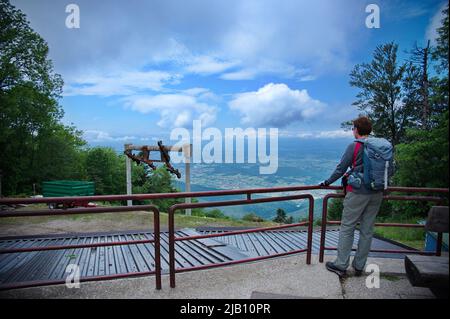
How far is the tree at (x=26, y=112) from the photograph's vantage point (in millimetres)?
20188

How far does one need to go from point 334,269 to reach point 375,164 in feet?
4.45

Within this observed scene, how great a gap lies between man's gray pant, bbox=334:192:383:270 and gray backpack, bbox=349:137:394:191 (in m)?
0.18

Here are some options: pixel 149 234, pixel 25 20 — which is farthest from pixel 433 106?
pixel 25 20

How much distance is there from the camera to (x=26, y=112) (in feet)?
72.6

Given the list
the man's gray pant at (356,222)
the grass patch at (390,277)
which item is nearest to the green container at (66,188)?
the man's gray pant at (356,222)

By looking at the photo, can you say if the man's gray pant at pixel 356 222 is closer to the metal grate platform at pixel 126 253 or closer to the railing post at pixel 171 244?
Answer: the metal grate platform at pixel 126 253

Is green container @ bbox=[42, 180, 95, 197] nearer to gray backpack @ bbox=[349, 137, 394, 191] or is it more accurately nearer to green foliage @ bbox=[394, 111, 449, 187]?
gray backpack @ bbox=[349, 137, 394, 191]

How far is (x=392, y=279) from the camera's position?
139 inches

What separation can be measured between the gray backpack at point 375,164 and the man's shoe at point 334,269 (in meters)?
1.07

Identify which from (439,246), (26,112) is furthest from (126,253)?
(26,112)

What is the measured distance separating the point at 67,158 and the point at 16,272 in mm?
23998

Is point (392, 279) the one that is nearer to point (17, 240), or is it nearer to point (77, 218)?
point (17, 240)

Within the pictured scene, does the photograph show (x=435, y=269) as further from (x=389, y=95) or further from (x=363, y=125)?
(x=389, y=95)

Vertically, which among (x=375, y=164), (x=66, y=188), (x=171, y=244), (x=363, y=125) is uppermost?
(x=363, y=125)
